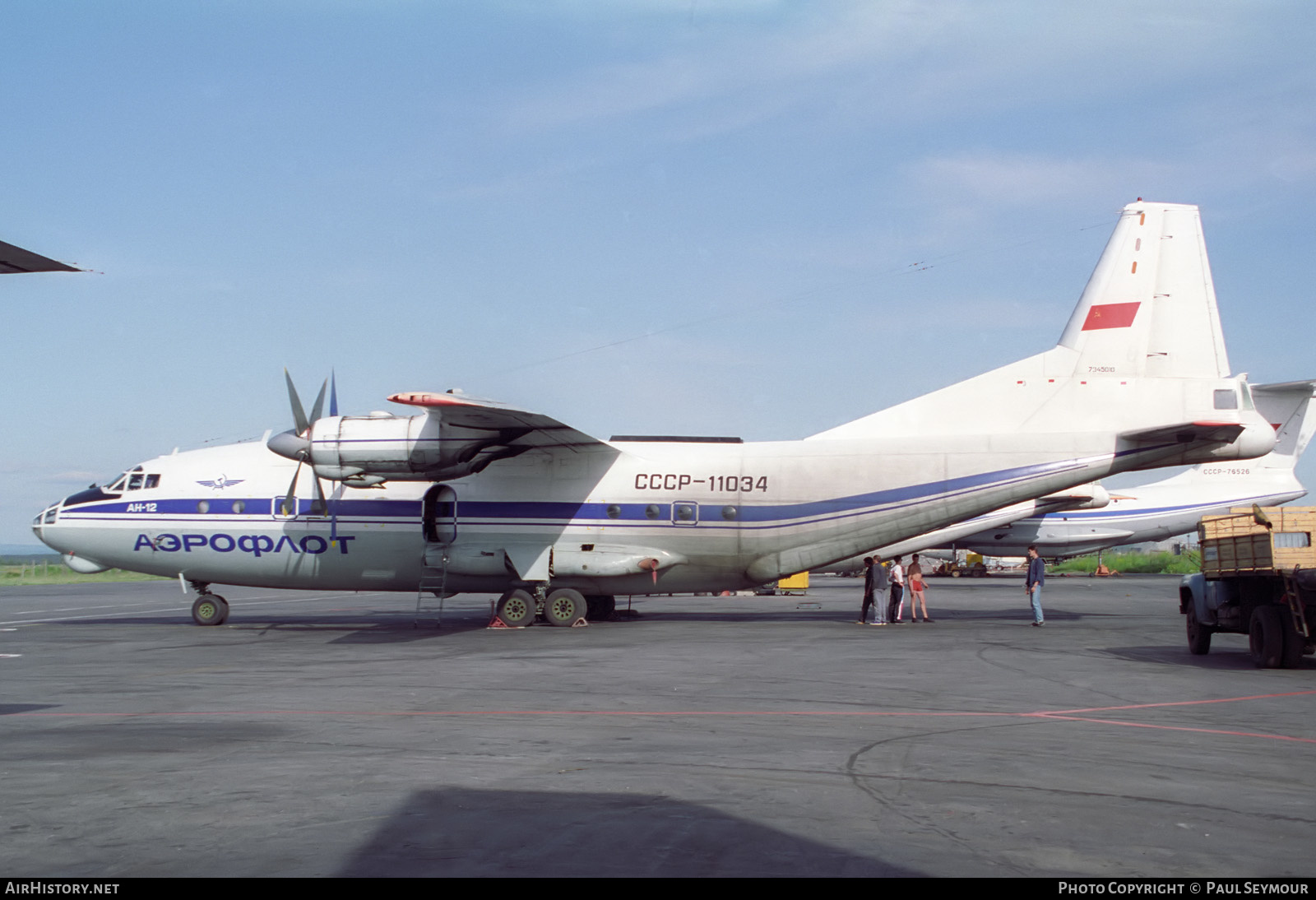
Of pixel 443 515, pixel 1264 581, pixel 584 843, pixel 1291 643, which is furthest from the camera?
pixel 443 515

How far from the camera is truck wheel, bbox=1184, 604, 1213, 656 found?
54.2 ft

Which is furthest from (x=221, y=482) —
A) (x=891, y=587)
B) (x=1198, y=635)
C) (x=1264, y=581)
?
(x=1264, y=581)

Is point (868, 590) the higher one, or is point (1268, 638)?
point (868, 590)

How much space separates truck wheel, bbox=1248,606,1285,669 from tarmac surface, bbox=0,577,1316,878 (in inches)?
16.2

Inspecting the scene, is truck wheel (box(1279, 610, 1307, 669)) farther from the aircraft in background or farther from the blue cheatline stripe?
the aircraft in background

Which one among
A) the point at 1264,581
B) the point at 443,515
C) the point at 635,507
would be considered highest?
the point at 635,507

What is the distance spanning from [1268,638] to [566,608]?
13.7m

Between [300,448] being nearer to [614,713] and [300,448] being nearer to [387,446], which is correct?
[387,446]

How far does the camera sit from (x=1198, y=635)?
1662 cm

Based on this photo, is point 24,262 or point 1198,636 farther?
point 1198,636

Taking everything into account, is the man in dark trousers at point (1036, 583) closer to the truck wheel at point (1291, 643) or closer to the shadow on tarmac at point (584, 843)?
the truck wheel at point (1291, 643)

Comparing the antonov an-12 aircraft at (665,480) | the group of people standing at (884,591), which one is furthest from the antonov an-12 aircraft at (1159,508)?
the antonov an-12 aircraft at (665,480)

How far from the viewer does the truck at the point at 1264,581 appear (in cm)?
1429

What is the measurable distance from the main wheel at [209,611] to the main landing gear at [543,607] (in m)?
6.45
